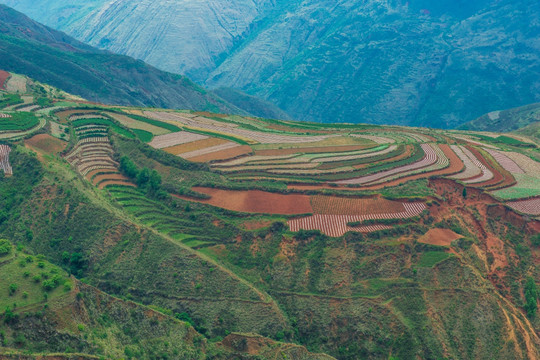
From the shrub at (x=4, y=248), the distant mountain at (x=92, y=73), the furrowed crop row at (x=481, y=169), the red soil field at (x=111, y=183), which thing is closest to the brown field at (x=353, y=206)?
the furrowed crop row at (x=481, y=169)

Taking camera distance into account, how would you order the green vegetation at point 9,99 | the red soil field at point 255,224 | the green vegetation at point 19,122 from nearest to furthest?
the red soil field at point 255,224, the green vegetation at point 19,122, the green vegetation at point 9,99

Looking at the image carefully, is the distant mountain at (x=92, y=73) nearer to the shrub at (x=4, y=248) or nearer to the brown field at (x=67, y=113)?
the brown field at (x=67, y=113)

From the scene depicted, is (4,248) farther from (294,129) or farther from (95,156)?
(294,129)

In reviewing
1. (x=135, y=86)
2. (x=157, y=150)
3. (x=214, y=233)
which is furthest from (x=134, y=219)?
(x=135, y=86)

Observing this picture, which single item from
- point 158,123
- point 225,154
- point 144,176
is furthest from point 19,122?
point 225,154

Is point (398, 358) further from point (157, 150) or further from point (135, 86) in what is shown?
point (135, 86)

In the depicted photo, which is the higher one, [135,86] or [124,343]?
[135,86]
